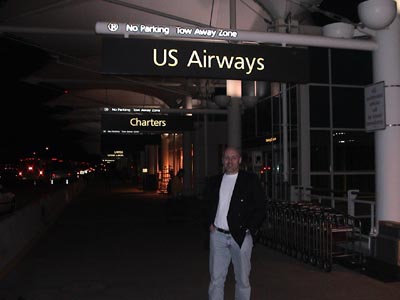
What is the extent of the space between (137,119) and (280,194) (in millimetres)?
7470

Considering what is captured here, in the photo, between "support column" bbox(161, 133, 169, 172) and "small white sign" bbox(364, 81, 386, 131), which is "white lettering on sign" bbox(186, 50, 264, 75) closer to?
"small white sign" bbox(364, 81, 386, 131)

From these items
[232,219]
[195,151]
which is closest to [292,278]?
[232,219]

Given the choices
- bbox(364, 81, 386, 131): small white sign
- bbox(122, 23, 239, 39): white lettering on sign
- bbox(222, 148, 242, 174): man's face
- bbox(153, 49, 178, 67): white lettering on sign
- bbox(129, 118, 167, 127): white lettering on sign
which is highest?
bbox(122, 23, 239, 39): white lettering on sign

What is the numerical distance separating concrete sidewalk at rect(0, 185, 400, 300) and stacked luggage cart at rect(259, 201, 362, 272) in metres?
0.21

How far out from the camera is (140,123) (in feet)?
64.6

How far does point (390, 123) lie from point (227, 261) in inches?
170

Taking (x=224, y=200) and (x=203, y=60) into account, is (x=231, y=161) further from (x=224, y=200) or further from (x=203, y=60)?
(x=203, y=60)

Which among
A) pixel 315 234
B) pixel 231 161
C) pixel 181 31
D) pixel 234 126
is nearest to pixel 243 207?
pixel 231 161

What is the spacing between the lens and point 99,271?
9062 millimetres

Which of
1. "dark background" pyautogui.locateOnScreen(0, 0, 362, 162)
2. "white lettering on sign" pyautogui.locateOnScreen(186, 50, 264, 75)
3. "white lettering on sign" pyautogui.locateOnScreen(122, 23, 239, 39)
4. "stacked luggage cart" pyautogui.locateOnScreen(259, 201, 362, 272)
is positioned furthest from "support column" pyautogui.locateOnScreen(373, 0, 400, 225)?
"dark background" pyautogui.locateOnScreen(0, 0, 362, 162)

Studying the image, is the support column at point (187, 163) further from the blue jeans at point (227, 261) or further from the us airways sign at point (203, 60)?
the blue jeans at point (227, 261)

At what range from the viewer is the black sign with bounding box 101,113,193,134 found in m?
19.5

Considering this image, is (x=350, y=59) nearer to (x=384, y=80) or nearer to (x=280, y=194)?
(x=280, y=194)

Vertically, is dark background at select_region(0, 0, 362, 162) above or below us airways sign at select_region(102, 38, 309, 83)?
above
